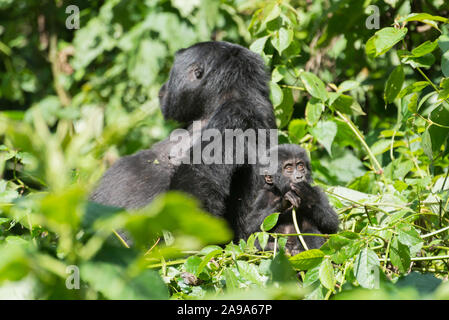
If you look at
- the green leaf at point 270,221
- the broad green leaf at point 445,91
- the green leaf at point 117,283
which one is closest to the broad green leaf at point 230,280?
the green leaf at point 270,221

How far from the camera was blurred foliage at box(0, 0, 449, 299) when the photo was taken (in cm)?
61

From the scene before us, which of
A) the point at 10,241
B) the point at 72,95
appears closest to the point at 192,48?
the point at 10,241

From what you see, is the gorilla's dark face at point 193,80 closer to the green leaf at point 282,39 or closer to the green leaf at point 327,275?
the green leaf at point 282,39

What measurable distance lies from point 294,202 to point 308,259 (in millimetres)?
767

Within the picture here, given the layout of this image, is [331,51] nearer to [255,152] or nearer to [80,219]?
[255,152]

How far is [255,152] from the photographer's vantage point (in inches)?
89.8

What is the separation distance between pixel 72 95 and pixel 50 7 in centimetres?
101

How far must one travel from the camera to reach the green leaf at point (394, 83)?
2.05 metres

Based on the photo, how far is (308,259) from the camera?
138 centimetres

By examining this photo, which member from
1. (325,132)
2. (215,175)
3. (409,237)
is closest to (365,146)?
(325,132)

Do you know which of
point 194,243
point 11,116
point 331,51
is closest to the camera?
point 194,243

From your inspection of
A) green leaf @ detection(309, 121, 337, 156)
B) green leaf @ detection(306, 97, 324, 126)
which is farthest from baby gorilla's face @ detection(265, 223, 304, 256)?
green leaf @ detection(306, 97, 324, 126)

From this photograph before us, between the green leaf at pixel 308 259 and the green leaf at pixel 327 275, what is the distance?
0.04 meters

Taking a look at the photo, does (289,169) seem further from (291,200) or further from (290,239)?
(290,239)
